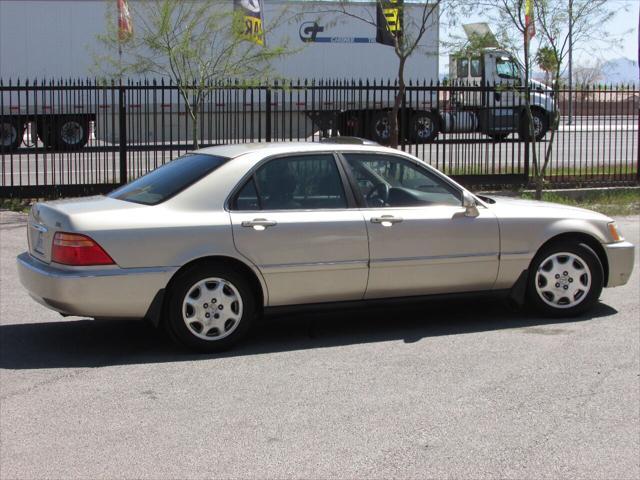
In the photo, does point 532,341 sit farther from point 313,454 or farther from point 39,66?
point 39,66

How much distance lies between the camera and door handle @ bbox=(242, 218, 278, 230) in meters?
6.45

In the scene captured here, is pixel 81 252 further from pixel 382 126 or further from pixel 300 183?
pixel 382 126

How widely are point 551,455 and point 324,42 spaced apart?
23.5 m

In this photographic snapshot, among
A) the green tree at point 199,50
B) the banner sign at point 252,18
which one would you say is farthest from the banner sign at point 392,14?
the banner sign at point 252,18

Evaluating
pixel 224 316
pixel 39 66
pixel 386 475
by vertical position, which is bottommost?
pixel 386 475

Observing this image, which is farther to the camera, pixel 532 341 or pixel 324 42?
pixel 324 42

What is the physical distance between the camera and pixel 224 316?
6449 millimetres

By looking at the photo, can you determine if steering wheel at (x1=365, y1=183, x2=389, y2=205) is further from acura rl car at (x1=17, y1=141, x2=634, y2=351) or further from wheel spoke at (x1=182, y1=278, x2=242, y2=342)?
wheel spoke at (x1=182, y1=278, x2=242, y2=342)

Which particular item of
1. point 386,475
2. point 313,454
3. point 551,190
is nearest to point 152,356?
point 313,454

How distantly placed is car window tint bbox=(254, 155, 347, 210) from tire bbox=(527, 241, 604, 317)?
171cm

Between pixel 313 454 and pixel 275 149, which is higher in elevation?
pixel 275 149

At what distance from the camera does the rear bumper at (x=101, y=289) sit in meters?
6.07

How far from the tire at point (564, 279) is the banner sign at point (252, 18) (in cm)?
978

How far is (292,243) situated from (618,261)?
279 centimetres
